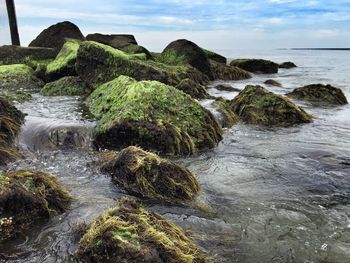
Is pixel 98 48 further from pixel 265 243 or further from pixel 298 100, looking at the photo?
pixel 265 243

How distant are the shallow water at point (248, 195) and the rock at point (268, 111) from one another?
59.1 inches

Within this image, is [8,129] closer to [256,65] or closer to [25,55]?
[25,55]

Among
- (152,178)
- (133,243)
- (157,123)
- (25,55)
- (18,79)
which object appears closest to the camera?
(133,243)

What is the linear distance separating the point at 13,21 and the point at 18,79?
968 cm

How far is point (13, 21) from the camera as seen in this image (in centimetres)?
3006

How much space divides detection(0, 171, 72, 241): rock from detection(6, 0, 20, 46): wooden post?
84.2 feet

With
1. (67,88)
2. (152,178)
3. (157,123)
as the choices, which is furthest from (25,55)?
(152,178)

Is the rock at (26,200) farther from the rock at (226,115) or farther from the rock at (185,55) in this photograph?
the rock at (185,55)

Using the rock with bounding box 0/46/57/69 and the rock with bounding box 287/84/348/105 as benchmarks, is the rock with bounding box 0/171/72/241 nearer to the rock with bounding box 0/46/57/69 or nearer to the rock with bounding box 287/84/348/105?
the rock with bounding box 287/84/348/105

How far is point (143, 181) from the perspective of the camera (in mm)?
7848

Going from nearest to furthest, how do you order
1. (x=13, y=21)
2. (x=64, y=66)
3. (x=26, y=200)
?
(x=26, y=200)
(x=64, y=66)
(x=13, y=21)

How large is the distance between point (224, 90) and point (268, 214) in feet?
60.4

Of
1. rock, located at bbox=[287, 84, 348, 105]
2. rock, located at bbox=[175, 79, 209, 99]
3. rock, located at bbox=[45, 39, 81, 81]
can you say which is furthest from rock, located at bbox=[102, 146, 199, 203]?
rock, located at bbox=[287, 84, 348, 105]

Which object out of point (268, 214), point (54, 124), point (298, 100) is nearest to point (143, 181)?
point (268, 214)
